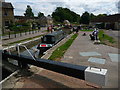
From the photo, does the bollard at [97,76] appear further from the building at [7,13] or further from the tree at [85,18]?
the tree at [85,18]

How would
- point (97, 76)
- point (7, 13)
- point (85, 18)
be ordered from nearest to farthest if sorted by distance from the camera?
point (97, 76), point (7, 13), point (85, 18)

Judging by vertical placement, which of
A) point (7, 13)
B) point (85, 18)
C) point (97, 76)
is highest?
point (85, 18)

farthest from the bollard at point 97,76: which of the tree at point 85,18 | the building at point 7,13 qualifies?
the tree at point 85,18

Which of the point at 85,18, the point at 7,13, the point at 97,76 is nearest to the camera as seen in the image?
the point at 97,76

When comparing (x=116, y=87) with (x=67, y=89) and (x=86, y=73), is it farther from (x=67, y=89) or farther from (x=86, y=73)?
(x=67, y=89)

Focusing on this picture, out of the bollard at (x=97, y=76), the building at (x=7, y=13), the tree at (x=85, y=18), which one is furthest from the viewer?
the tree at (x=85, y=18)

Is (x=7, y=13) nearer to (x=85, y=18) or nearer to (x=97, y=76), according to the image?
Answer: (x=97, y=76)

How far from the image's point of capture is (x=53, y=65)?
4957 millimetres

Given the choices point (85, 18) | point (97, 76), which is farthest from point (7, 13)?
point (85, 18)

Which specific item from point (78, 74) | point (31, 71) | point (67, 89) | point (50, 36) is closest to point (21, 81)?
point (31, 71)

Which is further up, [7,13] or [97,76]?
[7,13]

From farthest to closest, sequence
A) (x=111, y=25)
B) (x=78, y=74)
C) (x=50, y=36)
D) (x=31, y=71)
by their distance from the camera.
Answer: (x=111, y=25), (x=50, y=36), (x=31, y=71), (x=78, y=74)

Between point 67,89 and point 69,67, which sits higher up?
point 69,67

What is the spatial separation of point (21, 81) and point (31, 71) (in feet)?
3.26
